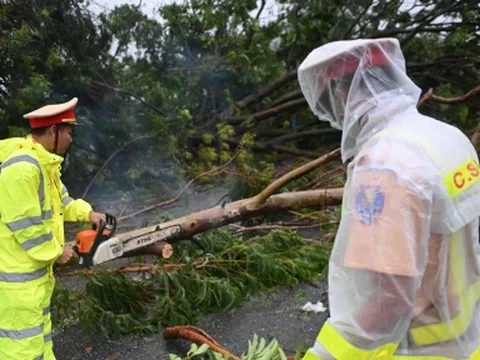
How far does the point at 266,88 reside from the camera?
6480mm

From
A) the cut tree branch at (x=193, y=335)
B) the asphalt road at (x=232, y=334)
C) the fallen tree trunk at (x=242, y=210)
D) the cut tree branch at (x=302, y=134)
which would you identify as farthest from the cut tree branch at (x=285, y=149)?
the cut tree branch at (x=193, y=335)

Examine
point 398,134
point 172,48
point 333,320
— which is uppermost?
point 172,48

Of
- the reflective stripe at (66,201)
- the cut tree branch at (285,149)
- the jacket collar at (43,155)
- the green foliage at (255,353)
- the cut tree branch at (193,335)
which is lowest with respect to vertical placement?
the cut tree branch at (193,335)

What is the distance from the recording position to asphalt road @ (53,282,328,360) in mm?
3035

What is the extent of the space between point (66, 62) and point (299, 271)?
9.14 feet

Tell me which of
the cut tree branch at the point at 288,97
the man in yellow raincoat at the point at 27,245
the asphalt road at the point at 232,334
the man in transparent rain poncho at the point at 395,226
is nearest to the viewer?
the man in transparent rain poncho at the point at 395,226

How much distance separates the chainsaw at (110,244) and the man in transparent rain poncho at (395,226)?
1.61 metres

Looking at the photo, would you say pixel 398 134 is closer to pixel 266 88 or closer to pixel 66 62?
pixel 66 62

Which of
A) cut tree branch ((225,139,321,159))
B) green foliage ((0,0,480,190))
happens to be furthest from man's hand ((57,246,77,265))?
cut tree branch ((225,139,321,159))

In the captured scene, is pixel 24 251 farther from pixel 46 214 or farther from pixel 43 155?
pixel 43 155

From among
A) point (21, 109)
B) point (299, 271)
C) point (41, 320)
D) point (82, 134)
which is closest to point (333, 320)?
point (41, 320)

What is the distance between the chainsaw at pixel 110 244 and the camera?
2596 millimetres

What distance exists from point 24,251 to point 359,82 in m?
1.66

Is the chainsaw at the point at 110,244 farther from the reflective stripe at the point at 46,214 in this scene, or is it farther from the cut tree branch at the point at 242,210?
the reflective stripe at the point at 46,214
